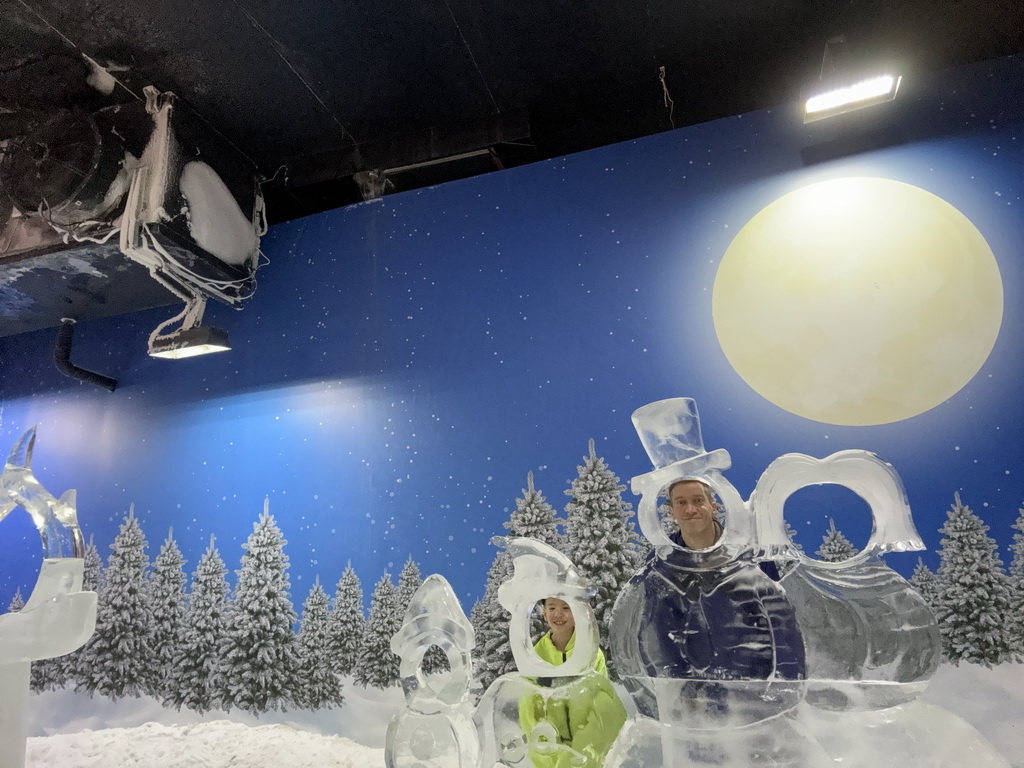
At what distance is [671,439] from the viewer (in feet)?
4.48

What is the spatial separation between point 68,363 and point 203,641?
1494mm

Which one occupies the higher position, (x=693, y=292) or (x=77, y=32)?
(x=77, y=32)

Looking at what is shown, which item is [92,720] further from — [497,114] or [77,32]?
[497,114]

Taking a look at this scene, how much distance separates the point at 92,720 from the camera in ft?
8.79

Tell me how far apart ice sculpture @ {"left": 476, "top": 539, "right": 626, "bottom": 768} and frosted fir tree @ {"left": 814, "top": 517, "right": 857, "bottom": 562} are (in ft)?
3.25

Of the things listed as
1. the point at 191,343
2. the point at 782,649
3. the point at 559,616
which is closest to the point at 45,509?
the point at 191,343

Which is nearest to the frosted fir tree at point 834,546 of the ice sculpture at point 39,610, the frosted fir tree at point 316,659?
the frosted fir tree at point 316,659

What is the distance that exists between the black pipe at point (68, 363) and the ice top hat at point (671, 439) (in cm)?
276

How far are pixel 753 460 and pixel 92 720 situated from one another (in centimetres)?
272

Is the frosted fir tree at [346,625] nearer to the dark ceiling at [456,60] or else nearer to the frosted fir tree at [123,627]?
the frosted fir tree at [123,627]

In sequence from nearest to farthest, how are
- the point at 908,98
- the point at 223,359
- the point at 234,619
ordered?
the point at 908,98 → the point at 234,619 → the point at 223,359

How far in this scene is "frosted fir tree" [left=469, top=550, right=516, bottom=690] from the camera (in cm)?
224

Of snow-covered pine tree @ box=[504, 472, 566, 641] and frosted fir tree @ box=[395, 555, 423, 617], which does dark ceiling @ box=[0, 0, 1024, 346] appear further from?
frosted fir tree @ box=[395, 555, 423, 617]

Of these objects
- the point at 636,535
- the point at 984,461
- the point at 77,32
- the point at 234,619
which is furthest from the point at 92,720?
the point at 984,461
